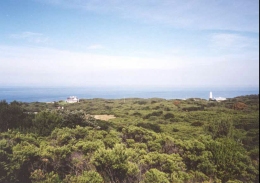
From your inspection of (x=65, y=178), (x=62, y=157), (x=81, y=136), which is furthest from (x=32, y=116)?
(x=65, y=178)

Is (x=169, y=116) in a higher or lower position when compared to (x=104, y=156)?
lower

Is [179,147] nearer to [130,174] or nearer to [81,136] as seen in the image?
[130,174]

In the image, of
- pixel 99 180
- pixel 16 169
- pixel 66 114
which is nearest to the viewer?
pixel 99 180

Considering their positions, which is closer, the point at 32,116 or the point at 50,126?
the point at 50,126

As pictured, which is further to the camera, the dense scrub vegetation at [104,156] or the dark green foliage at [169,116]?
the dark green foliage at [169,116]

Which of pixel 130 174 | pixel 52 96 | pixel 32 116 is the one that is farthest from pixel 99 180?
pixel 52 96

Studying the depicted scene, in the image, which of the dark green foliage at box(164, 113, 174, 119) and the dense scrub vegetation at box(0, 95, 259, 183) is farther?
the dark green foliage at box(164, 113, 174, 119)

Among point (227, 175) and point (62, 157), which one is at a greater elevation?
point (62, 157)

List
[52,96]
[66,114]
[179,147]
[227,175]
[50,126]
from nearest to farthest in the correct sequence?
[227,175] < [179,147] < [50,126] < [66,114] < [52,96]

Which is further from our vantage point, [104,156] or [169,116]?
[169,116]

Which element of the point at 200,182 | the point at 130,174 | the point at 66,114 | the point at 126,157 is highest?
the point at 66,114
